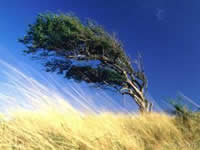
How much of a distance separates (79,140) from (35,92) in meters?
0.70

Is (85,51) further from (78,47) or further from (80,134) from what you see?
(80,134)

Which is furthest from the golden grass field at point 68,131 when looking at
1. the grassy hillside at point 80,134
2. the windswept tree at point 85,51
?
the windswept tree at point 85,51

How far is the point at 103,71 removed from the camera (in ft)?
36.8

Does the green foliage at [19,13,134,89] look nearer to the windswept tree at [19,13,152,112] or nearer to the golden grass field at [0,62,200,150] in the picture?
the windswept tree at [19,13,152,112]

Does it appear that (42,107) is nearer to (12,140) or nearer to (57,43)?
(12,140)

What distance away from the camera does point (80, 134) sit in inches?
76.2

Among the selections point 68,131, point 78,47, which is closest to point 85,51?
point 78,47

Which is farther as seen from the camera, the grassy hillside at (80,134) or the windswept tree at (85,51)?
the windswept tree at (85,51)

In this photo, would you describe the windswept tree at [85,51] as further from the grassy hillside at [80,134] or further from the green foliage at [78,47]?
the grassy hillside at [80,134]

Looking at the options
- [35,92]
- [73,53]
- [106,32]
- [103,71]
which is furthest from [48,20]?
[35,92]

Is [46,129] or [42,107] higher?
[42,107]

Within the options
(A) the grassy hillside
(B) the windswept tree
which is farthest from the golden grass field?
(B) the windswept tree

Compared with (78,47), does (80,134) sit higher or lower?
lower

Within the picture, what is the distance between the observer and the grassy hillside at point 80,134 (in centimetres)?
179
